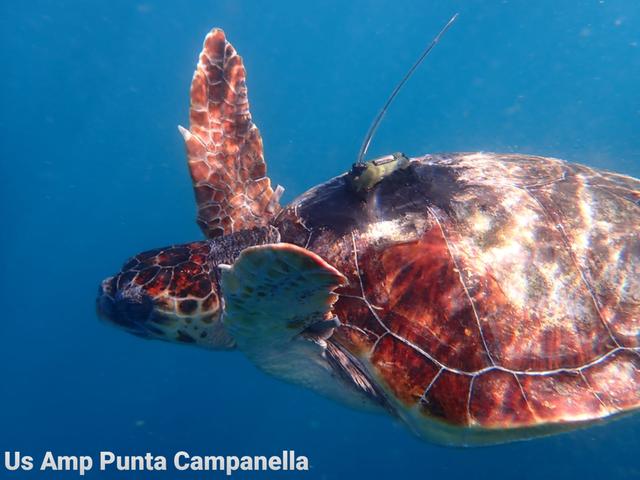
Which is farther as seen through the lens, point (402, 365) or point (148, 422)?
point (148, 422)

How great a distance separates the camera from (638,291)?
251cm

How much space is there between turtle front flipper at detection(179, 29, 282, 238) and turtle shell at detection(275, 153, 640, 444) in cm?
123

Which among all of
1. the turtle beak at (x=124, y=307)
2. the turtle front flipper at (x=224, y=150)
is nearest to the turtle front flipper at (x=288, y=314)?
the turtle beak at (x=124, y=307)

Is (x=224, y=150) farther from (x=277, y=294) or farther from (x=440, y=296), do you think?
(x=440, y=296)

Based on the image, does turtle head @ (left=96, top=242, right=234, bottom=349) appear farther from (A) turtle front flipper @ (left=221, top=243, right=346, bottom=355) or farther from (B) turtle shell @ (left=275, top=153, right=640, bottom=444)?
(B) turtle shell @ (left=275, top=153, right=640, bottom=444)

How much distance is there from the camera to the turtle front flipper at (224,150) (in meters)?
4.00

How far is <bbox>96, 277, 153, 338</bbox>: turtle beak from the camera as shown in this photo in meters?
3.07

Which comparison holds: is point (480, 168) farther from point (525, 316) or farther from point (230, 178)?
point (230, 178)

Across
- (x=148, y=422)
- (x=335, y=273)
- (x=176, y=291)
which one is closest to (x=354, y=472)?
(x=148, y=422)

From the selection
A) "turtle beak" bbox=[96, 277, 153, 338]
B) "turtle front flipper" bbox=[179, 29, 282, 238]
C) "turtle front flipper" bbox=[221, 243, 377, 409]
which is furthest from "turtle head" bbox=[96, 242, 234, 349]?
"turtle front flipper" bbox=[179, 29, 282, 238]

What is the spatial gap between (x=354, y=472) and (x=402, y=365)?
12.5 meters

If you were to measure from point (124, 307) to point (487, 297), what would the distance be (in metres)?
2.48

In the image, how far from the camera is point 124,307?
3105mm

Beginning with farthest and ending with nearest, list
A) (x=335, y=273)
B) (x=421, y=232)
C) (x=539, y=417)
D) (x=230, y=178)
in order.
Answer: (x=230, y=178) < (x=421, y=232) < (x=539, y=417) < (x=335, y=273)
